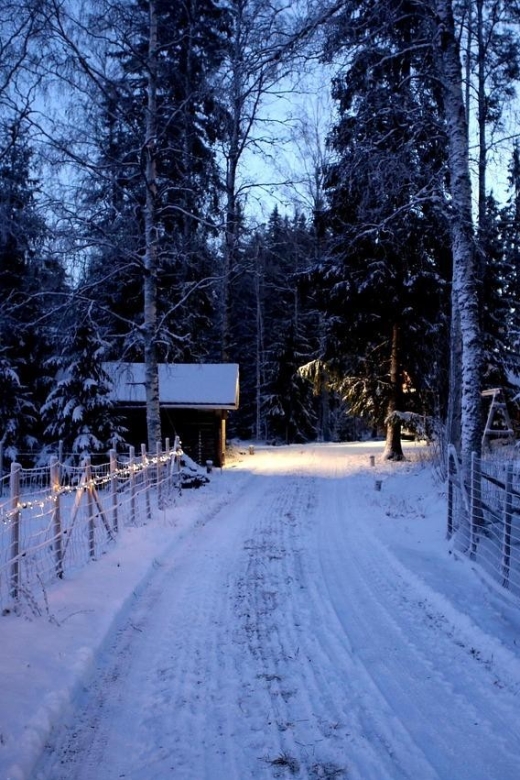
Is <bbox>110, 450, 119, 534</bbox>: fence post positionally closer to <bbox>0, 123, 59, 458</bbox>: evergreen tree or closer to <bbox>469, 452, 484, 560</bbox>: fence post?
<bbox>0, 123, 59, 458</bbox>: evergreen tree

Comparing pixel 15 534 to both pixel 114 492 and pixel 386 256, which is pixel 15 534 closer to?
pixel 114 492

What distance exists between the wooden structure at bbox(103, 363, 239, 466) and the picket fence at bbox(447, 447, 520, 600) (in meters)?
14.8

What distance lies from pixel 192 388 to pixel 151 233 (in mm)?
11302

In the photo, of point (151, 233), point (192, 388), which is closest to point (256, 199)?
point (151, 233)

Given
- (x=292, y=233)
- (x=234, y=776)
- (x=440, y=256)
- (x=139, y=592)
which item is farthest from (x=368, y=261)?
(x=234, y=776)

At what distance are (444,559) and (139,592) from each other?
14.2ft

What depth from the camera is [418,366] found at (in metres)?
21.6

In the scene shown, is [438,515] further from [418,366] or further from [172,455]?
[418,366]

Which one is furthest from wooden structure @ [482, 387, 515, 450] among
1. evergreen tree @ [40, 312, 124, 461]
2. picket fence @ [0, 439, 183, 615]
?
evergreen tree @ [40, 312, 124, 461]

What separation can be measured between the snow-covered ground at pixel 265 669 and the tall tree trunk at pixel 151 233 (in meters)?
5.48

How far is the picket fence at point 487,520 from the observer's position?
21.0ft

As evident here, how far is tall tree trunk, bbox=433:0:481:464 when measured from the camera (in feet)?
27.6

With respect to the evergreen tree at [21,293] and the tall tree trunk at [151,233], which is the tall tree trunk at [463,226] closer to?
the tall tree trunk at [151,233]

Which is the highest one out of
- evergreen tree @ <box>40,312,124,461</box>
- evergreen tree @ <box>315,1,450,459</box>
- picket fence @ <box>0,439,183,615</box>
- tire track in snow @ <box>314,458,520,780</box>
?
evergreen tree @ <box>315,1,450,459</box>
